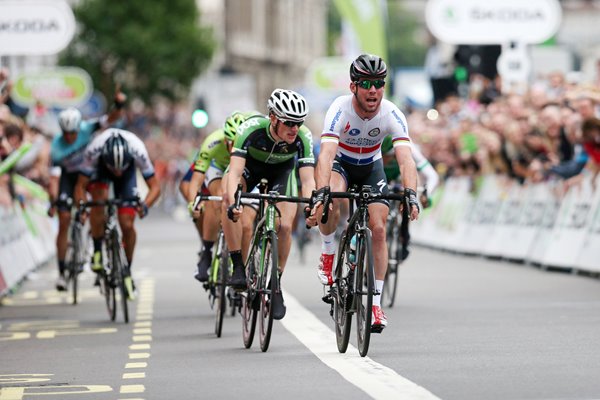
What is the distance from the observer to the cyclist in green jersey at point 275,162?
44.7 ft

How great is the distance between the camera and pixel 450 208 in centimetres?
3222

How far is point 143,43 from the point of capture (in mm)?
82188

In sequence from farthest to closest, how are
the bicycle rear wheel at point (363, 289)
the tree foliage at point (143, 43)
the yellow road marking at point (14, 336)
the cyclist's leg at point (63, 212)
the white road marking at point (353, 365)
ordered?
the tree foliage at point (143, 43), the cyclist's leg at point (63, 212), the yellow road marking at point (14, 336), the bicycle rear wheel at point (363, 289), the white road marking at point (353, 365)

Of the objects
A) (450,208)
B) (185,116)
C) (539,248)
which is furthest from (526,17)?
(185,116)

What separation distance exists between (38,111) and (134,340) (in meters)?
22.6

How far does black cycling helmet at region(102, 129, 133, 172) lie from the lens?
17844 mm

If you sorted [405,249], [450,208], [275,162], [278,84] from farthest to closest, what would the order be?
[278,84], [450,208], [405,249], [275,162]

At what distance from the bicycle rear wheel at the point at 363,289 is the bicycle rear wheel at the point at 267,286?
0.66m

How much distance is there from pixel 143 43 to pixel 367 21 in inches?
1556

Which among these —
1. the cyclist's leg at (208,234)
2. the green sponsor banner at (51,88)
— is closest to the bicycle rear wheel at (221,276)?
the cyclist's leg at (208,234)

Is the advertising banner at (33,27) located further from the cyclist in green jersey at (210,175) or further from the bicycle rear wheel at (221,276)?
the bicycle rear wheel at (221,276)

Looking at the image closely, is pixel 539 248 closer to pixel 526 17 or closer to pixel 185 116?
pixel 526 17

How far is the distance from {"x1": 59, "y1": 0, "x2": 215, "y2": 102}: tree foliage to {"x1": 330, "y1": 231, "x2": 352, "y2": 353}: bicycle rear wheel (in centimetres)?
6888

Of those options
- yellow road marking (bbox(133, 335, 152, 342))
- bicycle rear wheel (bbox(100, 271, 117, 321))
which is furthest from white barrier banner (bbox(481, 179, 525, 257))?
yellow road marking (bbox(133, 335, 152, 342))
